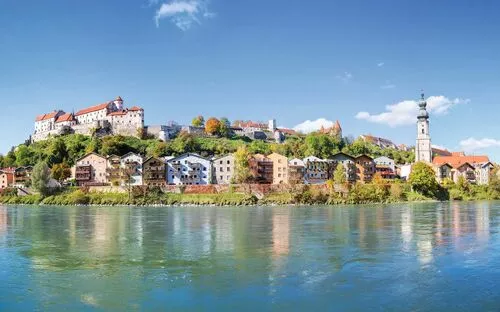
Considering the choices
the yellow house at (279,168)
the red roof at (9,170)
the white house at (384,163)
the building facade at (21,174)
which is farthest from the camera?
the white house at (384,163)

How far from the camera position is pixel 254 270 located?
15625 mm

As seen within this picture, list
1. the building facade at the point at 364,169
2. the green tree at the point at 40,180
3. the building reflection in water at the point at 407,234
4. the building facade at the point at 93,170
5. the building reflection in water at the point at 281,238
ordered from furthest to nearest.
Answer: the building facade at the point at 364,169
the building facade at the point at 93,170
the green tree at the point at 40,180
the building reflection in water at the point at 407,234
the building reflection in water at the point at 281,238

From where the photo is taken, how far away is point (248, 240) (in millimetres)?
22859

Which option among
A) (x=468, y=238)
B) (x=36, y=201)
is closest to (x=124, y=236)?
(x=468, y=238)

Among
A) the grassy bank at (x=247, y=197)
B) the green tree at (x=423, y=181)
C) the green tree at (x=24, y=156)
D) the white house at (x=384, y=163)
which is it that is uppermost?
the green tree at (x=24, y=156)

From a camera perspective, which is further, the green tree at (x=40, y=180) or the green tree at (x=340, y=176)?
the green tree at (x=340, y=176)

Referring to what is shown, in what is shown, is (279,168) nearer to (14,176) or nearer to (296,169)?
(296,169)

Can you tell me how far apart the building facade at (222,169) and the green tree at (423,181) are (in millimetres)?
25959

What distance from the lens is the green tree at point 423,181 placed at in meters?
63.8

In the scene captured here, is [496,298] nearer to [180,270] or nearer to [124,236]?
[180,270]

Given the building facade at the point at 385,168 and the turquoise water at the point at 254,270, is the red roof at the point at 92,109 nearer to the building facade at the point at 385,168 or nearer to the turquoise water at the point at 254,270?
the building facade at the point at 385,168

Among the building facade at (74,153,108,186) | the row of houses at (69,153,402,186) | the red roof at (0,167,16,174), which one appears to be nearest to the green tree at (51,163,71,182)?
the row of houses at (69,153,402,186)

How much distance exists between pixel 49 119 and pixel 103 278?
98.1 meters

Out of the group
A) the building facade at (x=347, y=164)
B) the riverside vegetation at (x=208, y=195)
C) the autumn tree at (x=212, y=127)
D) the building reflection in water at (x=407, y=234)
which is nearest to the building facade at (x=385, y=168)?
the building facade at (x=347, y=164)
